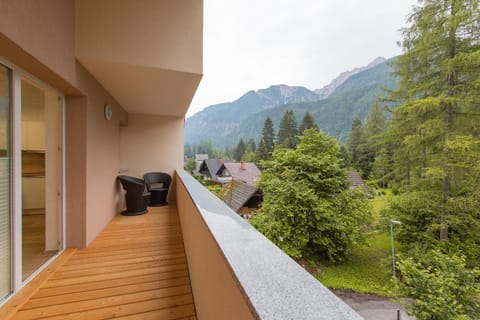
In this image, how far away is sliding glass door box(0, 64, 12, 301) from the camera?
5.23 ft

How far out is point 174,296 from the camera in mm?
1782

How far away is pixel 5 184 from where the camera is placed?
5.31 ft

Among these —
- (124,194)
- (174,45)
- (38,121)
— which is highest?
(174,45)

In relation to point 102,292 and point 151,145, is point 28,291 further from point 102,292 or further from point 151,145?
point 151,145

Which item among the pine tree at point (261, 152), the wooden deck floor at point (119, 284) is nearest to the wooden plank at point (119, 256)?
the wooden deck floor at point (119, 284)

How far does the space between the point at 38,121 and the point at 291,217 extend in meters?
6.70

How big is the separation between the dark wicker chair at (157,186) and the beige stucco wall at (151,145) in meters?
0.19

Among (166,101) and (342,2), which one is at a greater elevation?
(342,2)

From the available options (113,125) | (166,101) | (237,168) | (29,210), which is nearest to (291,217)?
(166,101)

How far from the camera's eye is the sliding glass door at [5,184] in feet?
5.23

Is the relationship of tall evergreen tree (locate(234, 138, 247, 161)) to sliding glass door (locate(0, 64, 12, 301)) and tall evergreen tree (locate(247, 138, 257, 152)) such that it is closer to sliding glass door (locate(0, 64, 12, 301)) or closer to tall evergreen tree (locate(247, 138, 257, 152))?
tall evergreen tree (locate(247, 138, 257, 152))

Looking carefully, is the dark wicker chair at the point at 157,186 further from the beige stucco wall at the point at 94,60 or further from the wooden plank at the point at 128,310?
the wooden plank at the point at 128,310

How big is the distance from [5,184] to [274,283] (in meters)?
2.26

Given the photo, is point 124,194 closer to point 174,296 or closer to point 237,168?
point 174,296
